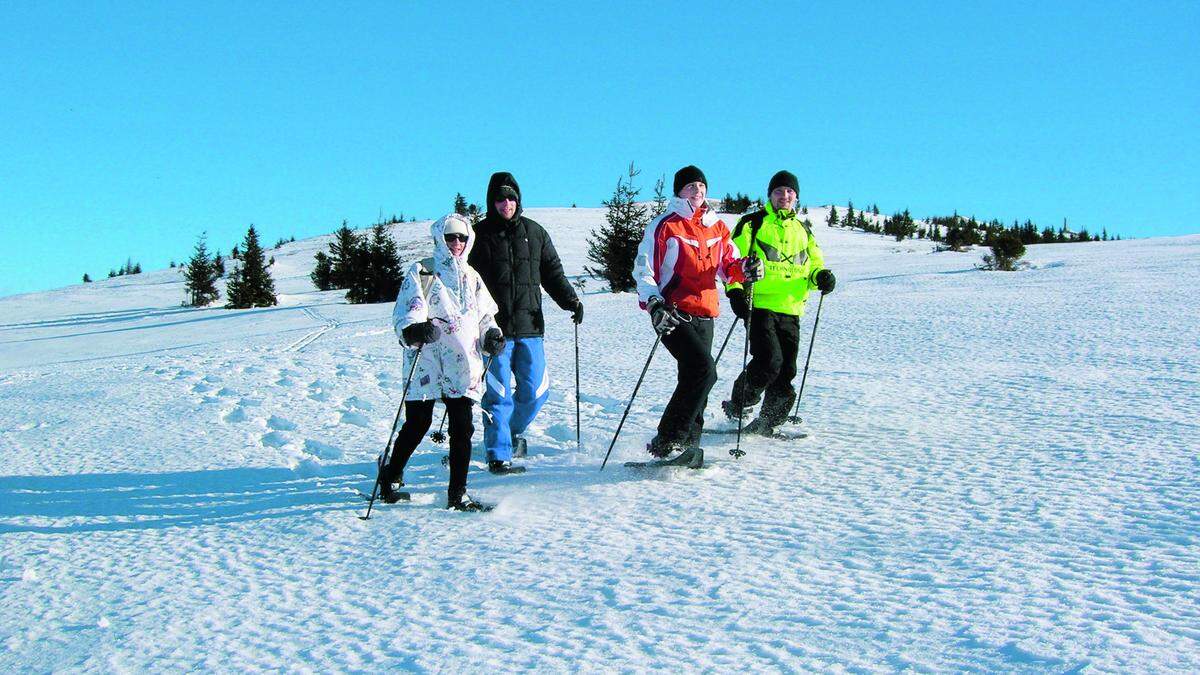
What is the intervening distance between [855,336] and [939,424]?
13.1 ft

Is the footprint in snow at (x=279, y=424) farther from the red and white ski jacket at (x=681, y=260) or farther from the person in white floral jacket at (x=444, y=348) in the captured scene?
the red and white ski jacket at (x=681, y=260)

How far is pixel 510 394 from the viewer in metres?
5.04

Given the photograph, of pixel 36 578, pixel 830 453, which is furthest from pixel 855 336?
pixel 36 578

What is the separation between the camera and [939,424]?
508cm

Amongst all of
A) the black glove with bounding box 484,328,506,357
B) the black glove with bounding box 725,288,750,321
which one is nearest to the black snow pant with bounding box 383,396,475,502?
the black glove with bounding box 484,328,506,357

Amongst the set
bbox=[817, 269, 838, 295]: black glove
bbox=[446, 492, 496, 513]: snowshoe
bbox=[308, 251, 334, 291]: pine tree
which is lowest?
bbox=[446, 492, 496, 513]: snowshoe

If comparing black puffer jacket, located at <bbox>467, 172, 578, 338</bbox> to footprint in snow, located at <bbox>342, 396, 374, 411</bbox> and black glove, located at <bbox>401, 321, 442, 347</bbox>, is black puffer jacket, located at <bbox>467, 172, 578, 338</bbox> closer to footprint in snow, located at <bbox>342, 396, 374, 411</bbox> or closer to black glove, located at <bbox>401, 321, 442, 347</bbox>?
black glove, located at <bbox>401, 321, 442, 347</bbox>

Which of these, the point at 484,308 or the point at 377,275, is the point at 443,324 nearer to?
the point at 484,308

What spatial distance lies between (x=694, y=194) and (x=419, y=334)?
5.78 ft

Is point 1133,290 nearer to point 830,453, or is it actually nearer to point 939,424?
point 939,424

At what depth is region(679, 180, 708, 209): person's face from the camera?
4668 mm

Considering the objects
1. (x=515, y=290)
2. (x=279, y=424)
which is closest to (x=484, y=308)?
(x=515, y=290)

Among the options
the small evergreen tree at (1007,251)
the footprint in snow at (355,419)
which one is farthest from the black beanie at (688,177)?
the small evergreen tree at (1007,251)

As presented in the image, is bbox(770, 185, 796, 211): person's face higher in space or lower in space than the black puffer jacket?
higher
